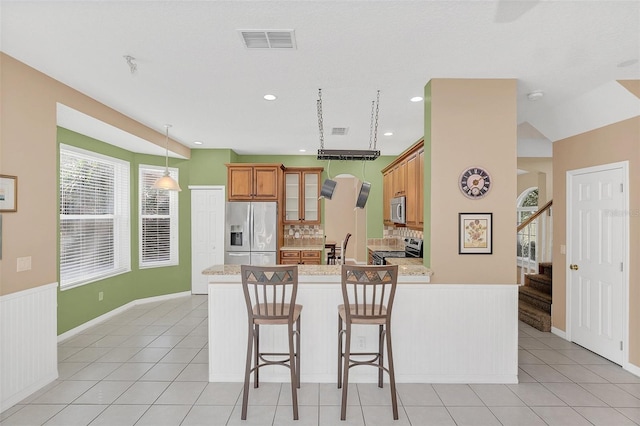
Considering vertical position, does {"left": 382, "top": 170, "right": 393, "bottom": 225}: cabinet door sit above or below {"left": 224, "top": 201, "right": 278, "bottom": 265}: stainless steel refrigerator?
above

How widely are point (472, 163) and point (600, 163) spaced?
1748 mm

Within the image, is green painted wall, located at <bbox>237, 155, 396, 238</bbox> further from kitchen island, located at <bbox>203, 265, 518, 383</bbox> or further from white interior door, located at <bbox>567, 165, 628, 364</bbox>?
kitchen island, located at <bbox>203, 265, 518, 383</bbox>

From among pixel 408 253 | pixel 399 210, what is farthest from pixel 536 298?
pixel 399 210

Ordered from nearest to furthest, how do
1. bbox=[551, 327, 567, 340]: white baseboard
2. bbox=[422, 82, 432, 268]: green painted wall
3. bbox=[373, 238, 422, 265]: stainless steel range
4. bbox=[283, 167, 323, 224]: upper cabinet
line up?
1. bbox=[422, 82, 432, 268]: green painted wall
2. bbox=[551, 327, 567, 340]: white baseboard
3. bbox=[373, 238, 422, 265]: stainless steel range
4. bbox=[283, 167, 323, 224]: upper cabinet

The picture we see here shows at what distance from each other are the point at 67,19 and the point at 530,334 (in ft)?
18.5

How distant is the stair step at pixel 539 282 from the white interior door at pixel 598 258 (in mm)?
974

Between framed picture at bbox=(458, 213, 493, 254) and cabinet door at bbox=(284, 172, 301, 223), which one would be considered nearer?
framed picture at bbox=(458, 213, 493, 254)

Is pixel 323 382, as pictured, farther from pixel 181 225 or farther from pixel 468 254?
pixel 181 225

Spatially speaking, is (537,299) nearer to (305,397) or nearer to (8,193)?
(305,397)

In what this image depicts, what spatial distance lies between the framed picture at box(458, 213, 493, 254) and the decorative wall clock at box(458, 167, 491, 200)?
0.20m

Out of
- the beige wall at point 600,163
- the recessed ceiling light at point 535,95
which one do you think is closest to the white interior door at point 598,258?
the beige wall at point 600,163

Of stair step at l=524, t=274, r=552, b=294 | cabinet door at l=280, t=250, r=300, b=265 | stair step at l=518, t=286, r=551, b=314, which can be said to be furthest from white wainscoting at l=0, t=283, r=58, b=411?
stair step at l=524, t=274, r=552, b=294

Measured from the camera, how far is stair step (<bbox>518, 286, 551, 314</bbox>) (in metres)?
4.40

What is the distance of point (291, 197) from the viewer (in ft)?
20.5
